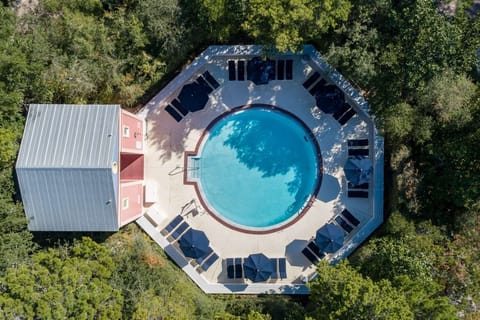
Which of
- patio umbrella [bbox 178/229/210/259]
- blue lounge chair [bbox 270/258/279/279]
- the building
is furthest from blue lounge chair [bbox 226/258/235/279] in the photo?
the building

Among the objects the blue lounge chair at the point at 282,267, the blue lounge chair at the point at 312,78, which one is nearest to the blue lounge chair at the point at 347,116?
the blue lounge chair at the point at 312,78

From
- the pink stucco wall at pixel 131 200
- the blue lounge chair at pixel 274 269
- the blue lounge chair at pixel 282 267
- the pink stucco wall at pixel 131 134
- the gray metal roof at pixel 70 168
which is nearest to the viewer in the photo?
the gray metal roof at pixel 70 168

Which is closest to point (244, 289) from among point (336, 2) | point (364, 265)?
point (364, 265)

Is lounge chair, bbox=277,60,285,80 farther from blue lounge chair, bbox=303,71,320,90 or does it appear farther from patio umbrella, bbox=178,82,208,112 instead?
patio umbrella, bbox=178,82,208,112

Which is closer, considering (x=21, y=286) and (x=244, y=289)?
(x=21, y=286)

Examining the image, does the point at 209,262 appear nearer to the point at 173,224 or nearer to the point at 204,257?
the point at 204,257

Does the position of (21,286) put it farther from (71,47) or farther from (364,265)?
(364,265)

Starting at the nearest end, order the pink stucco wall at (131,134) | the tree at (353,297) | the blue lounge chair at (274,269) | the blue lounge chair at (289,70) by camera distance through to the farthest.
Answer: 1. the tree at (353,297)
2. the pink stucco wall at (131,134)
3. the blue lounge chair at (274,269)
4. the blue lounge chair at (289,70)

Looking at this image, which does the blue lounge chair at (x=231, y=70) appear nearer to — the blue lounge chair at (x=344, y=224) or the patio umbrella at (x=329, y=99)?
the patio umbrella at (x=329, y=99)
